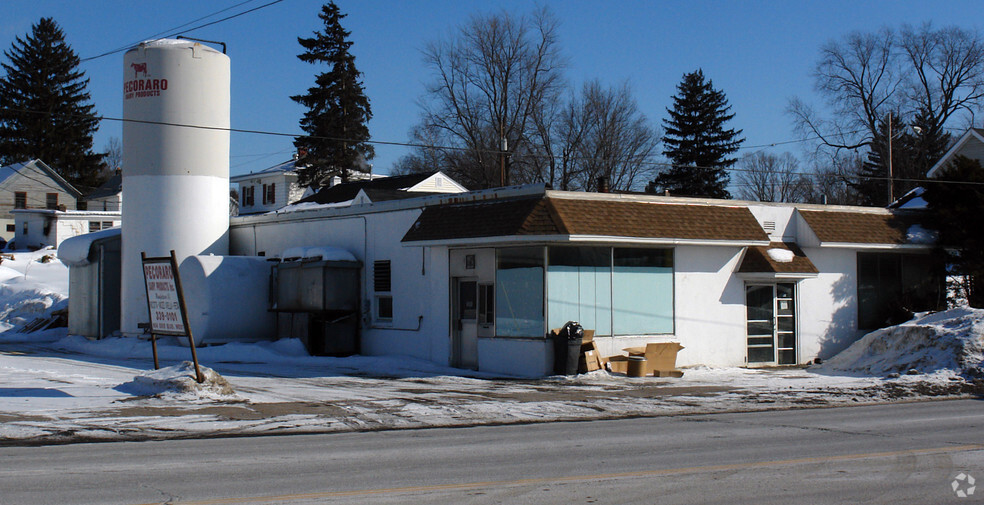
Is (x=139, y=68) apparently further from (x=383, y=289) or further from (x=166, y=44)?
(x=383, y=289)

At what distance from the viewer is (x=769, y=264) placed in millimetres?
22359

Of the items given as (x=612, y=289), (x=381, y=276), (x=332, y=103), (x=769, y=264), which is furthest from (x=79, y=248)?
(x=332, y=103)

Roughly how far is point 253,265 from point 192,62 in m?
6.30

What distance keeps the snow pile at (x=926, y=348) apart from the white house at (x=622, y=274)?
7.18ft

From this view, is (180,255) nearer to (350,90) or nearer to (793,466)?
(793,466)

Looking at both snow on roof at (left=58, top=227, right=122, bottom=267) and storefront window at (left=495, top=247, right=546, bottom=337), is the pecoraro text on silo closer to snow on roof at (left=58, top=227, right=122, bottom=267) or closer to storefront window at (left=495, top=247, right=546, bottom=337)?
snow on roof at (left=58, top=227, right=122, bottom=267)

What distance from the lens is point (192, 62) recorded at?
89.2ft

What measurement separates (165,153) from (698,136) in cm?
4728

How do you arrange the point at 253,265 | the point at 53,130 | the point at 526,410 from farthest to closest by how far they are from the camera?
the point at 53,130 < the point at 253,265 < the point at 526,410

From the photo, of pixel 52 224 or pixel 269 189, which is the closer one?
pixel 52 224

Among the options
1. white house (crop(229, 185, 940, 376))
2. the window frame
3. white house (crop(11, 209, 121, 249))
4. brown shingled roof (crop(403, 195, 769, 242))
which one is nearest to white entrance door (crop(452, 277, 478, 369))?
white house (crop(229, 185, 940, 376))

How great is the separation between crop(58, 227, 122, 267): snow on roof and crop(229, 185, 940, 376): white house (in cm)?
727

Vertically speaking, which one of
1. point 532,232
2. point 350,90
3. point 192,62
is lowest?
point 532,232

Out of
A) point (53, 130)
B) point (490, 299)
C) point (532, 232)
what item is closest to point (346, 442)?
point (532, 232)
